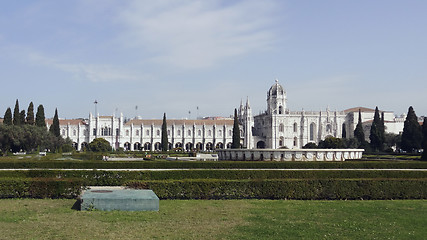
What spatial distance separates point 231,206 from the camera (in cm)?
1335

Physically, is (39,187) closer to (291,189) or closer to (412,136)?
(291,189)

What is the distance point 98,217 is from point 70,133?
84.0 meters

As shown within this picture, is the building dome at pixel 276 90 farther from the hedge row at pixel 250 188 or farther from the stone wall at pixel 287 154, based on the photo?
the hedge row at pixel 250 188

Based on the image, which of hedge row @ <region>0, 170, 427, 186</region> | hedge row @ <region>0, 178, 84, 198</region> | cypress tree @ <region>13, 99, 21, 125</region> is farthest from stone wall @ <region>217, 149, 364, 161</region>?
cypress tree @ <region>13, 99, 21, 125</region>

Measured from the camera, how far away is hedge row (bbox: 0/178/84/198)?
1453 centimetres

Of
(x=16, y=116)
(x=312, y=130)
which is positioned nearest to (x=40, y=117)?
(x=16, y=116)

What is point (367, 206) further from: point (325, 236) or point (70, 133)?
point (70, 133)

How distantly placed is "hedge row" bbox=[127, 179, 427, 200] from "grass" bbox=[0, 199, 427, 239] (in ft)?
2.41

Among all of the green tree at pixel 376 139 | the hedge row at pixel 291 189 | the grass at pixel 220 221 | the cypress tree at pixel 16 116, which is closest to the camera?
the grass at pixel 220 221

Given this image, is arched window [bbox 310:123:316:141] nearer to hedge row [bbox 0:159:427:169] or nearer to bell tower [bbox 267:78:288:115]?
bell tower [bbox 267:78:288:115]

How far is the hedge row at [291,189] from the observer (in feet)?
48.5

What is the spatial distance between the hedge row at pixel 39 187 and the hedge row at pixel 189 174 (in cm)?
84

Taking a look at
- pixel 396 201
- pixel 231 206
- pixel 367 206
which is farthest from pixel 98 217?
pixel 396 201

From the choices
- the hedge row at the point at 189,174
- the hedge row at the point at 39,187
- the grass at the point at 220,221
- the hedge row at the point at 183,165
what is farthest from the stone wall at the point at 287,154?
the hedge row at the point at 39,187
